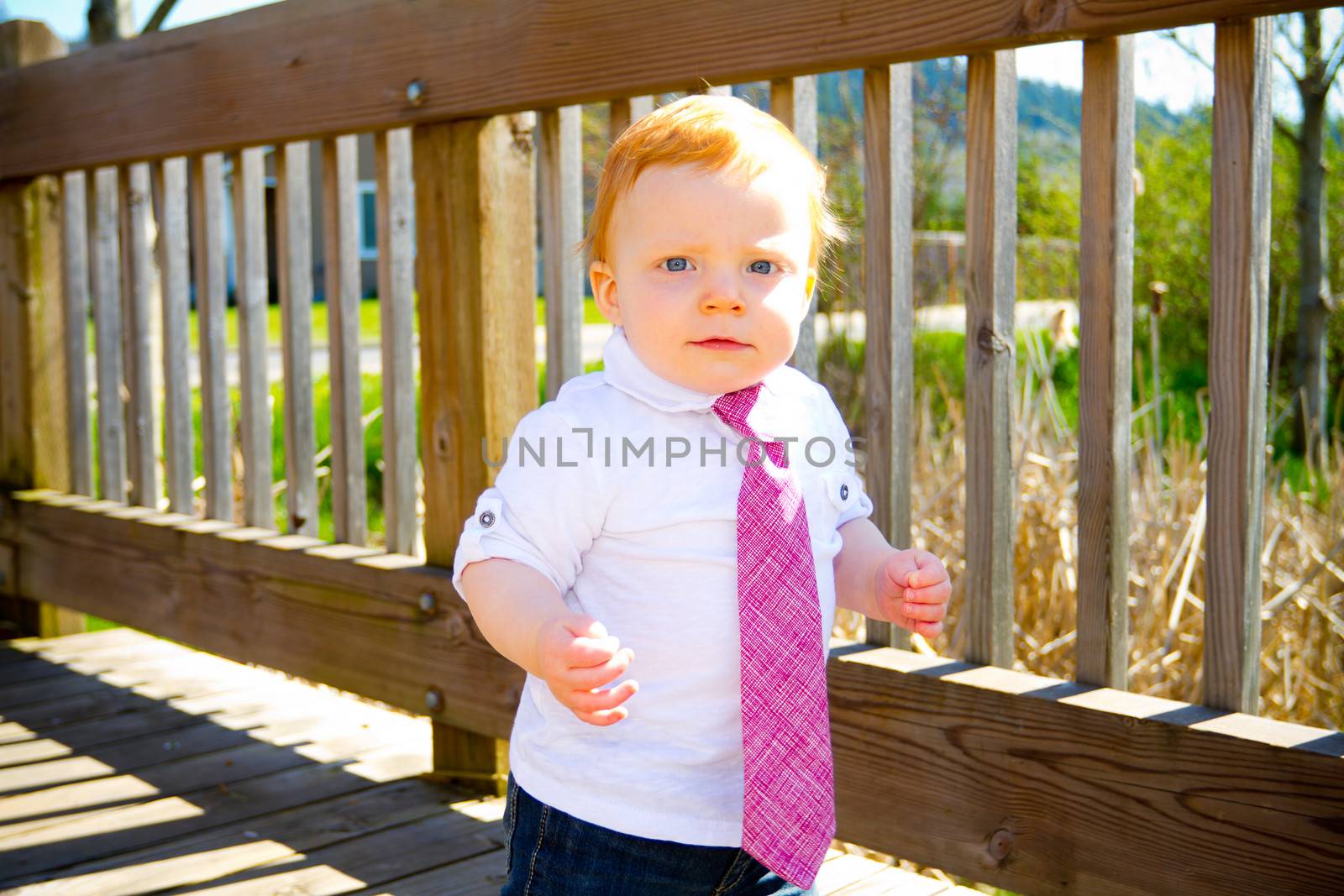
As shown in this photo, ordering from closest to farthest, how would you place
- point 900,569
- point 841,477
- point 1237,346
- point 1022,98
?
point 900,569, point 841,477, point 1237,346, point 1022,98

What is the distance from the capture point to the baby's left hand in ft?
4.56

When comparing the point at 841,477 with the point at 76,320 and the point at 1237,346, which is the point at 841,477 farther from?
the point at 76,320

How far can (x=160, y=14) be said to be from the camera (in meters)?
5.11

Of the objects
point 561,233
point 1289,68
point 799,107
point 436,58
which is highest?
point 1289,68

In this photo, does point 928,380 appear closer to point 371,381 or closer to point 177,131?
point 371,381

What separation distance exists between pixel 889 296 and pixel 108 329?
7.58 feet

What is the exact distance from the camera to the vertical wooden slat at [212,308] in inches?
123

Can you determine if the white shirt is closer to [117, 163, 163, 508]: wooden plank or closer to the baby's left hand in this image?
the baby's left hand

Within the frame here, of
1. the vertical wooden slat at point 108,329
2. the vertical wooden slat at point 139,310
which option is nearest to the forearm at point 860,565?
the vertical wooden slat at point 139,310

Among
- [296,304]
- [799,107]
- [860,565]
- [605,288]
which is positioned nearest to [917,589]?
[860,565]

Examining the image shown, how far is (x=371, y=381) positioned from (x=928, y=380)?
3.02 metres

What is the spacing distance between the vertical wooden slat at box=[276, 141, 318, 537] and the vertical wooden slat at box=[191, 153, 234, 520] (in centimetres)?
26

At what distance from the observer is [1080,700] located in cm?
181

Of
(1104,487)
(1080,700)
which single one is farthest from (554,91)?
(1080,700)
